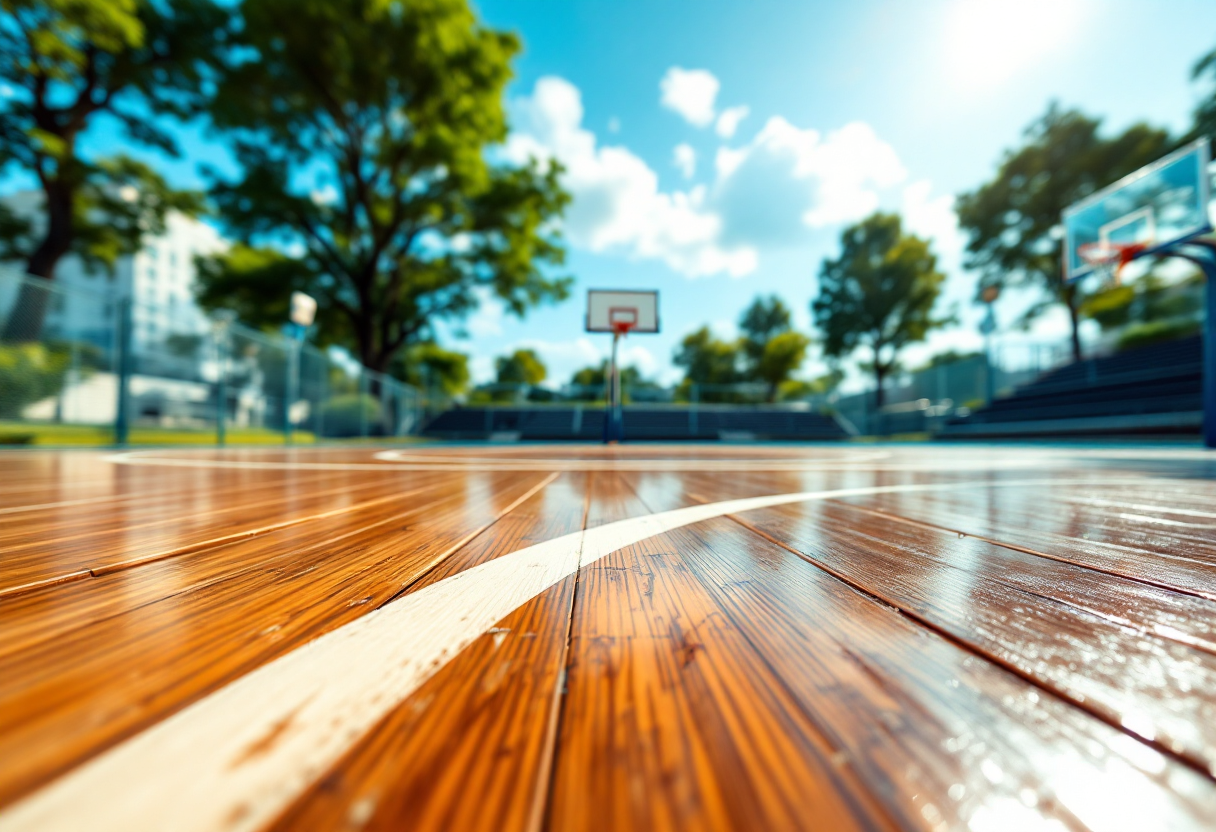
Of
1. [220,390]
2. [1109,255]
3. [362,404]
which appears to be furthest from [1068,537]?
[362,404]

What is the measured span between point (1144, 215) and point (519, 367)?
105 feet

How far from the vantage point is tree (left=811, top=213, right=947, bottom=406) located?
1678 centimetres

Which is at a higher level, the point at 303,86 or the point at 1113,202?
the point at 303,86

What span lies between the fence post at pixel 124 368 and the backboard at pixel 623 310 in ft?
20.2

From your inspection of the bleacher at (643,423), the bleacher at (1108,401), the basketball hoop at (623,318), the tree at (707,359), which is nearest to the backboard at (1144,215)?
the bleacher at (1108,401)

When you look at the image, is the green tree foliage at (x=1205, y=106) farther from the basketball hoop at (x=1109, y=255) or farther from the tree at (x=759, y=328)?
the tree at (x=759, y=328)

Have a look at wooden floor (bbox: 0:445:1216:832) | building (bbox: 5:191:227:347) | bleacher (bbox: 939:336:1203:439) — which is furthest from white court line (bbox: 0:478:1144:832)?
bleacher (bbox: 939:336:1203:439)

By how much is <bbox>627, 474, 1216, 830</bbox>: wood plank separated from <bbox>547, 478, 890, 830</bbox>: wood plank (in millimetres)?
23

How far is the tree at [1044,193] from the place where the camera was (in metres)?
12.3

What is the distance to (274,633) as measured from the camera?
1.32 ft

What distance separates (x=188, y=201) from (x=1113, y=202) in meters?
17.4

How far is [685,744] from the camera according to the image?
263 mm

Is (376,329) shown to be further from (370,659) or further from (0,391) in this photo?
(370,659)

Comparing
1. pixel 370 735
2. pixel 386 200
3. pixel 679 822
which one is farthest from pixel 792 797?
pixel 386 200
